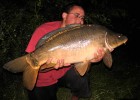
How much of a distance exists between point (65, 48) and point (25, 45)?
179cm

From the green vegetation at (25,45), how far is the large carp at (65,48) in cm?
133

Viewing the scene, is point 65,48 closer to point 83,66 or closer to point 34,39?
point 83,66

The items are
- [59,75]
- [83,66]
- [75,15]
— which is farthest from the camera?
[59,75]

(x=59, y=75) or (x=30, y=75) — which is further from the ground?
(x=30, y=75)

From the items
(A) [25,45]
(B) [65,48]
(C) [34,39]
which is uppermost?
(B) [65,48]

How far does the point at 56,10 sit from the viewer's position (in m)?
5.29

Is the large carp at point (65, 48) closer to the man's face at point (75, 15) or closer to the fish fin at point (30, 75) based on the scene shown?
the fish fin at point (30, 75)

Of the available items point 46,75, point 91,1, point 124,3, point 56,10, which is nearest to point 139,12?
point 124,3

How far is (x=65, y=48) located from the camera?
3.04 meters

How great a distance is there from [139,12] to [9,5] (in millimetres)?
3343

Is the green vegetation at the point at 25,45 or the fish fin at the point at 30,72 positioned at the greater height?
the fish fin at the point at 30,72

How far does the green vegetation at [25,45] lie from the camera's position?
4.38 m

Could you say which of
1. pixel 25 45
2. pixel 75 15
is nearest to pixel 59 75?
→ pixel 75 15

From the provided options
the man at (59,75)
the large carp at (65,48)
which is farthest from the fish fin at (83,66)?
the man at (59,75)
